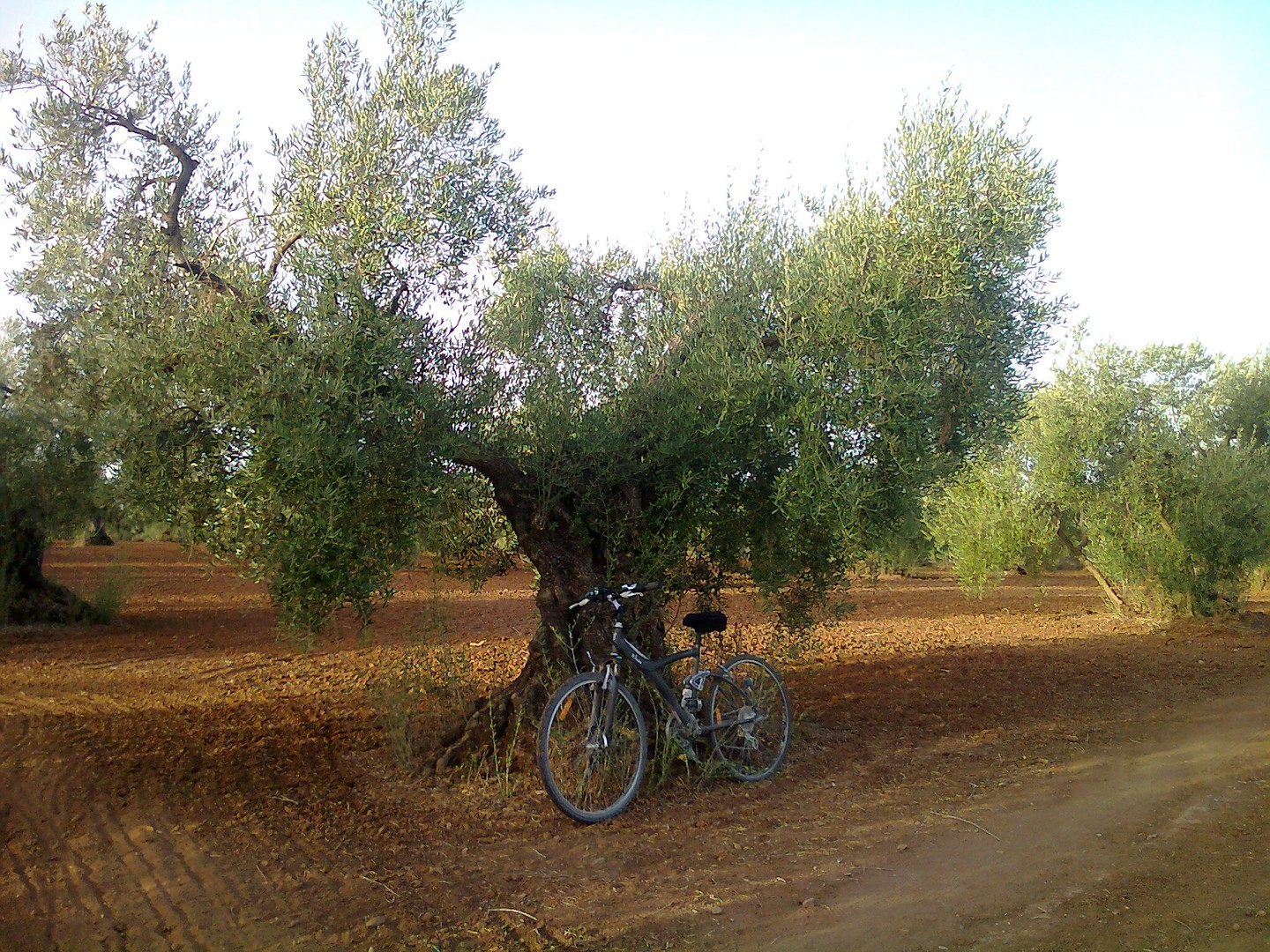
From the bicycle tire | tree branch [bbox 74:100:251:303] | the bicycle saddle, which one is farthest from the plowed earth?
tree branch [bbox 74:100:251:303]

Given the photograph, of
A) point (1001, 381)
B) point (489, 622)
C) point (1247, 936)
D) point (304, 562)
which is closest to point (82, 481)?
point (489, 622)

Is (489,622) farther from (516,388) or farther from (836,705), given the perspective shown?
(516,388)

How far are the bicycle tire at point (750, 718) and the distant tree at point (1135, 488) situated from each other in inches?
343

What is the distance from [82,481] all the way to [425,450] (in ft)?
35.2

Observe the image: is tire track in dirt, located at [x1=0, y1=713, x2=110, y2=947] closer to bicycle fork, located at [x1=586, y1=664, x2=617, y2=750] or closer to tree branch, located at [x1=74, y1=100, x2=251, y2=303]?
bicycle fork, located at [x1=586, y1=664, x2=617, y2=750]

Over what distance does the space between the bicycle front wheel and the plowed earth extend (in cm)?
23

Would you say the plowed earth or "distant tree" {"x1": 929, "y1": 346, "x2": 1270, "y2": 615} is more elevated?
"distant tree" {"x1": 929, "y1": 346, "x2": 1270, "y2": 615}

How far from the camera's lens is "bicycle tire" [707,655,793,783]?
6867 mm

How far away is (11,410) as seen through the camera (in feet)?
44.5

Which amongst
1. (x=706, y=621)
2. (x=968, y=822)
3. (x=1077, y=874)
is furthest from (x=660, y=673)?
(x=1077, y=874)

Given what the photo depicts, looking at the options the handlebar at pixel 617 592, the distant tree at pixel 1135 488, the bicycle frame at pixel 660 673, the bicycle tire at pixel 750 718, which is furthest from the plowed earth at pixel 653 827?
the distant tree at pixel 1135 488

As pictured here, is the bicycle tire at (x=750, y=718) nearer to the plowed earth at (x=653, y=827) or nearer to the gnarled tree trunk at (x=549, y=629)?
the plowed earth at (x=653, y=827)

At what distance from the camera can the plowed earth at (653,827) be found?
4445 mm

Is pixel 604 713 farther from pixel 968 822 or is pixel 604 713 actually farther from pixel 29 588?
pixel 29 588
